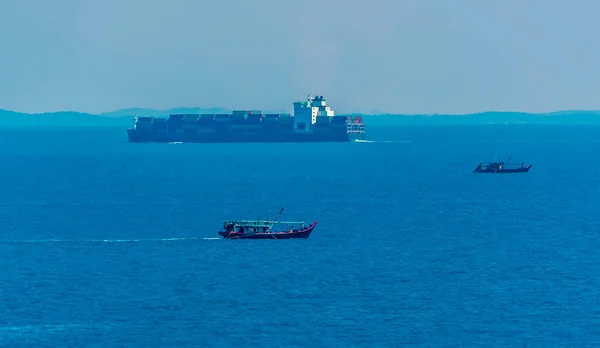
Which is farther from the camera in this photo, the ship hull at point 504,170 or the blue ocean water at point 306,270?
the ship hull at point 504,170

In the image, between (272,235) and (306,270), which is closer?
(306,270)

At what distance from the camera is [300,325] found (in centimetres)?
5303

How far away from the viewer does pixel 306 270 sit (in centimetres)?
6731

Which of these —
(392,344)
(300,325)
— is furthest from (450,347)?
(300,325)

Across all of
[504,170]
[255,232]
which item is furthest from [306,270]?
[504,170]

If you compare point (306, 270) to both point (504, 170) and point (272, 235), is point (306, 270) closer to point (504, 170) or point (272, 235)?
point (272, 235)

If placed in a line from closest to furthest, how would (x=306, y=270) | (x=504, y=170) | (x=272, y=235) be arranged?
(x=306, y=270) < (x=272, y=235) < (x=504, y=170)

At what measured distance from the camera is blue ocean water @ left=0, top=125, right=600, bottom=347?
5206 centimetres

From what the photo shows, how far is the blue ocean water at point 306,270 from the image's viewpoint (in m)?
52.1

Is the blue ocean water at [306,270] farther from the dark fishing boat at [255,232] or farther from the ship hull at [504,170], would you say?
the ship hull at [504,170]

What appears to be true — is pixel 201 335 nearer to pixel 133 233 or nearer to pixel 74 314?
pixel 74 314

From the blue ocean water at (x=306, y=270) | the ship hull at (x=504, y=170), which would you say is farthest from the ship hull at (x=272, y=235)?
the ship hull at (x=504, y=170)

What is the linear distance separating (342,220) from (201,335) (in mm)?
44198

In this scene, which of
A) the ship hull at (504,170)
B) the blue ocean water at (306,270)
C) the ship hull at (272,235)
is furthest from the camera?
the ship hull at (504,170)
